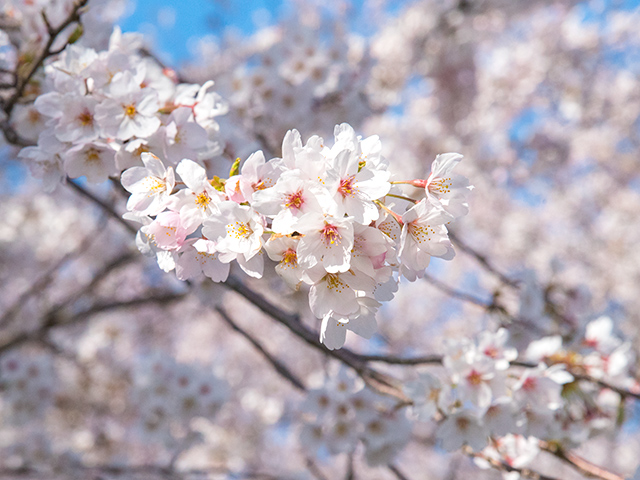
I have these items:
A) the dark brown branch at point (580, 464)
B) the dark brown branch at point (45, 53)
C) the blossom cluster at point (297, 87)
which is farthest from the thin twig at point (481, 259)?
the dark brown branch at point (45, 53)

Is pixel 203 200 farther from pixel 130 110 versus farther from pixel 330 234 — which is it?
pixel 130 110

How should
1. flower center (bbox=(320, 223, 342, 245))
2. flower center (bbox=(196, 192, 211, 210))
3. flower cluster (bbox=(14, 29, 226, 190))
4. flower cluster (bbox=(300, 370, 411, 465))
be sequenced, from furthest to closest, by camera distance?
1. flower cluster (bbox=(300, 370, 411, 465))
2. flower cluster (bbox=(14, 29, 226, 190))
3. flower center (bbox=(196, 192, 211, 210))
4. flower center (bbox=(320, 223, 342, 245))

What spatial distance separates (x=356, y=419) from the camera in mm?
1993

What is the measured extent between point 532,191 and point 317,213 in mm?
8281

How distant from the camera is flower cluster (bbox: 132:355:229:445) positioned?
2840mm

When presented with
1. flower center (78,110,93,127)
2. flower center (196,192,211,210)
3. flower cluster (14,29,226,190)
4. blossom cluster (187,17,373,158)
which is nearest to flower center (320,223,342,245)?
Result: flower center (196,192,211,210)

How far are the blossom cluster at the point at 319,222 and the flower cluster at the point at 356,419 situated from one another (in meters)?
1.16

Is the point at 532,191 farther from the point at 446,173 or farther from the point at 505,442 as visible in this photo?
the point at 446,173

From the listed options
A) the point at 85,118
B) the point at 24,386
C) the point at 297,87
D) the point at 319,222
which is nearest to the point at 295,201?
the point at 319,222

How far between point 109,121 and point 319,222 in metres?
0.69

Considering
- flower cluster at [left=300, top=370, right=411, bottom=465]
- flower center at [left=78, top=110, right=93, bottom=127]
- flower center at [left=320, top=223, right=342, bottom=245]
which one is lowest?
flower cluster at [left=300, top=370, right=411, bottom=465]

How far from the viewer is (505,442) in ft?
5.87

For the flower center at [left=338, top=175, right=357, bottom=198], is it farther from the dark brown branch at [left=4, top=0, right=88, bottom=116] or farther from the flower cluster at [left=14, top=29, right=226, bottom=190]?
the dark brown branch at [left=4, top=0, right=88, bottom=116]

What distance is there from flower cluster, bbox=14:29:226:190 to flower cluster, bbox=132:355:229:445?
75.5 inches
